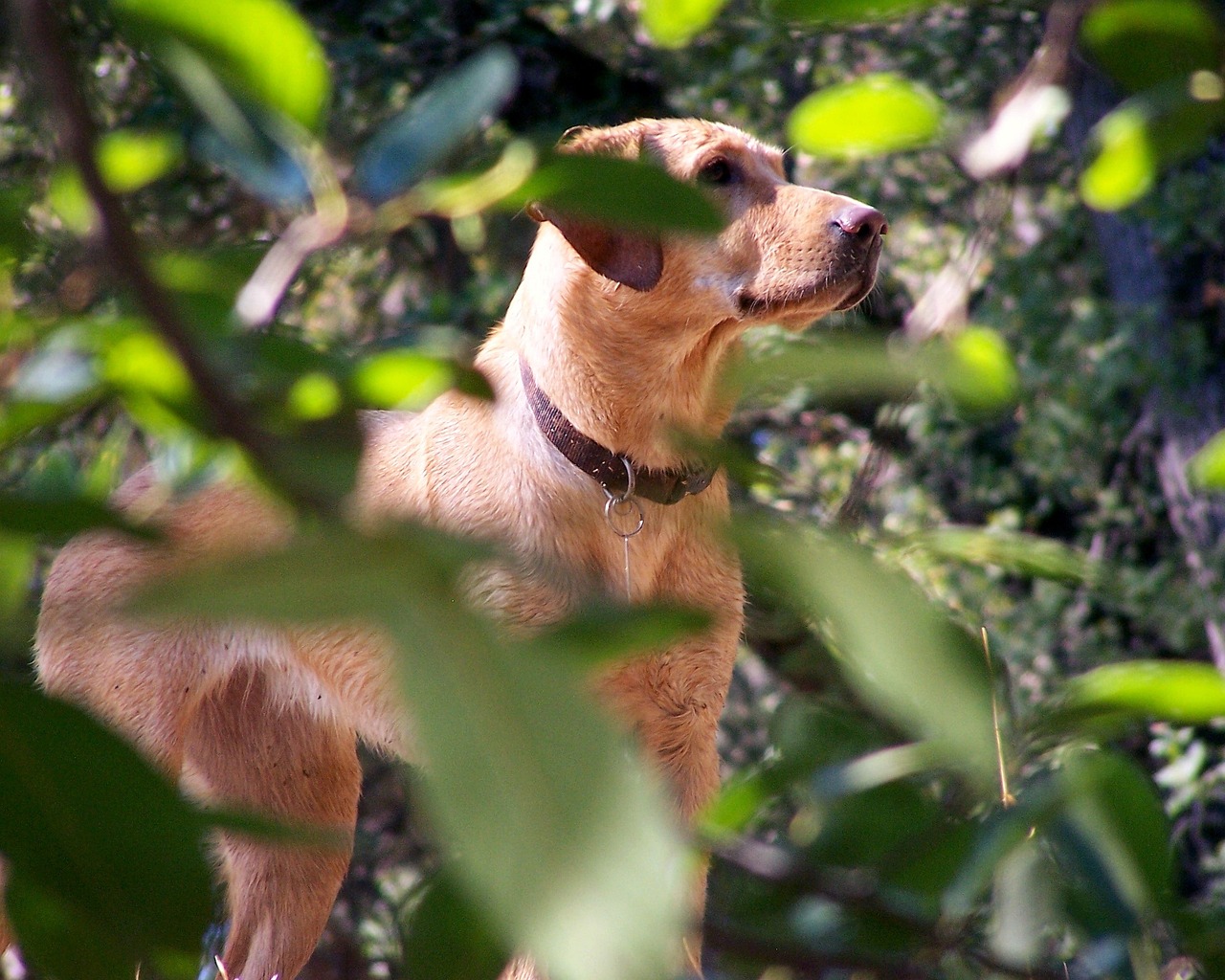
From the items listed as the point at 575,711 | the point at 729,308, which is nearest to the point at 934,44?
the point at 729,308

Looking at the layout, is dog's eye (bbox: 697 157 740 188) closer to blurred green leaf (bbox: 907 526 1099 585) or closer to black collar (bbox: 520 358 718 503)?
black collar (bbox: 520 358 718 503)

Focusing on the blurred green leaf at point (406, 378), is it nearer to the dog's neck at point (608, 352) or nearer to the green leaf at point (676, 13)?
the green leaf at point (676, 13)

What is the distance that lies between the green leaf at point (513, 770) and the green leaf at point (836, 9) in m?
0.28

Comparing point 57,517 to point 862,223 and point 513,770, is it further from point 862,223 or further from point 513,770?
point 862,223

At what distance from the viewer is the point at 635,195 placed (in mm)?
401

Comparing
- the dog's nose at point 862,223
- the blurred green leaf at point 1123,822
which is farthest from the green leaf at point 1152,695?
the dog's nose at point 862,223

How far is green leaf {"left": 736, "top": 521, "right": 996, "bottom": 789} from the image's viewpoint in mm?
366

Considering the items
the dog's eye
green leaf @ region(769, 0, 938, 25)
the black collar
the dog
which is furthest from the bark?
green leaf @ region(769, 0, 938, 25)

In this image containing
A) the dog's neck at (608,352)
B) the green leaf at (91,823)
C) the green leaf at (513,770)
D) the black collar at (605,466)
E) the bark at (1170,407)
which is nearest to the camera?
the green leaf at (513,770)

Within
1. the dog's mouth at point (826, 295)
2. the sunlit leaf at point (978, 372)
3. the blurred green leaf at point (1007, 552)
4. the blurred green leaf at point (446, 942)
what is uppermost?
the sunlit leaf at point (978, 372)

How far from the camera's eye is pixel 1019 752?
52cm

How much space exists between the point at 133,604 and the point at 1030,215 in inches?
227

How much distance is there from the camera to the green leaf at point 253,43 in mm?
403

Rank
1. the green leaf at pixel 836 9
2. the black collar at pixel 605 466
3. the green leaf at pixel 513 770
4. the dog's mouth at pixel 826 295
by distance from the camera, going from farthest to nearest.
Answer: the black collar at pixel 605 466, the dog's mouth at pixel 826 295, the green leaf at pixel 836 9, the green leaf at pixel 513 770
